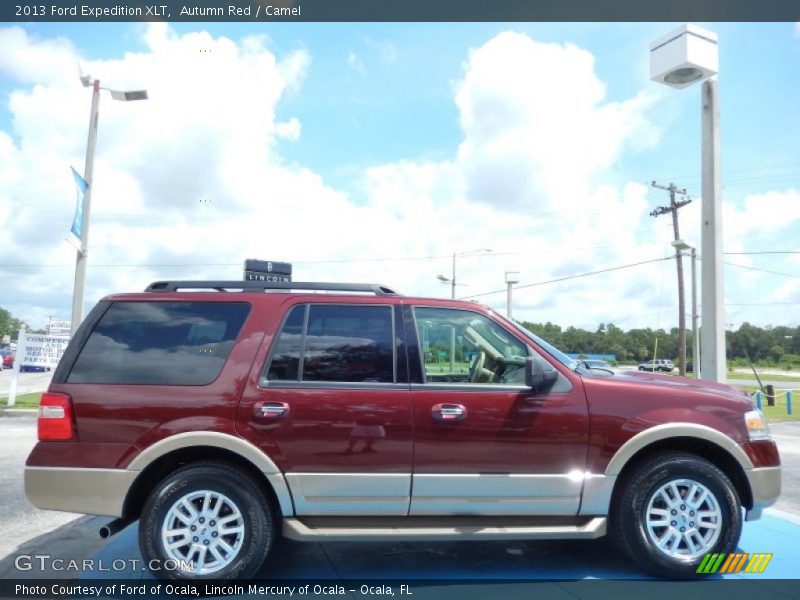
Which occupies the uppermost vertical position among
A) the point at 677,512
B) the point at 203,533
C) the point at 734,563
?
the point at 677,512

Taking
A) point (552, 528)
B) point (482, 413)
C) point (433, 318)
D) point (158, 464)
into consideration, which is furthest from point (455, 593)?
point (158, 464)

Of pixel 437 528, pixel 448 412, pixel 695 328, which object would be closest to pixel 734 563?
pixel 437 528

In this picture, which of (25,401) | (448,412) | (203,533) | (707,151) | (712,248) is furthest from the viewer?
(25,401)

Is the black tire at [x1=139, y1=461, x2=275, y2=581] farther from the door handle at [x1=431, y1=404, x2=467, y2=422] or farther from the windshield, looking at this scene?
the windshield

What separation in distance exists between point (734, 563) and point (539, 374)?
2.04 m

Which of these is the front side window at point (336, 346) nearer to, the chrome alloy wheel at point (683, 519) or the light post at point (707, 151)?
the chrome alloy wheel at point (683, 519)

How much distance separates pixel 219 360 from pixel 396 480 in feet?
4.85

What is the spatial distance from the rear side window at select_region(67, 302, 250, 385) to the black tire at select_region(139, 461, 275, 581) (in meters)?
0.67

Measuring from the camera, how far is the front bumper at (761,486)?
169 inches

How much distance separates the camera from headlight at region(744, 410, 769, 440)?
171 inches

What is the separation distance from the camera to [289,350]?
171 inches

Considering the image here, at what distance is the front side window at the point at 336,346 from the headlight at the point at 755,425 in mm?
2566

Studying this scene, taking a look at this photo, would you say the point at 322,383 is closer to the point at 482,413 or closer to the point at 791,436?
the point at 482,413

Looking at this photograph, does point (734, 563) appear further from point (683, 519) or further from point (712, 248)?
point (712, 248)
